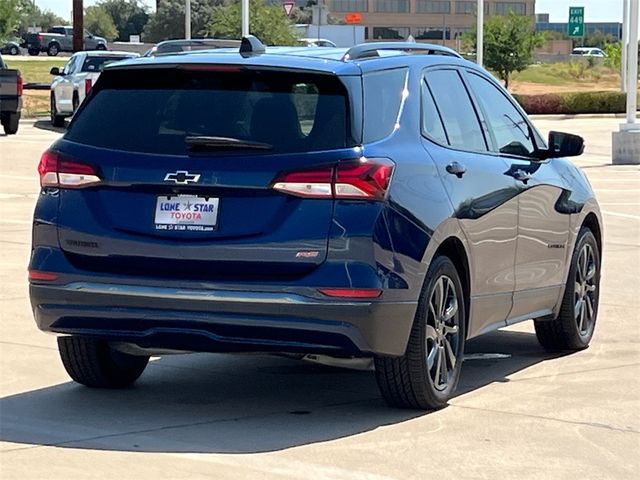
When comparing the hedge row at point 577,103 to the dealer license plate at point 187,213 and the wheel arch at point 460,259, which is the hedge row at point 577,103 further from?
the dealer license plate at point 187,213

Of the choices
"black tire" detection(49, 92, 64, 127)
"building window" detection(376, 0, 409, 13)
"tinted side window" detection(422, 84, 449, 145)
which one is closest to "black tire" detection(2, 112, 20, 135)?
"black tire" detection(49, 92, 64, 127)

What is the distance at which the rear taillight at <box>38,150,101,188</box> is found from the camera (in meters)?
7.27

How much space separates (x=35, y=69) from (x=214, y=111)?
6533 cm

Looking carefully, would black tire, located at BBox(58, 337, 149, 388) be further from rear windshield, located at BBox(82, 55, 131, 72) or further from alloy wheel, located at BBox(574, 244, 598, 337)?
rear windshield, located at BBox(82, 55, 131, 72)

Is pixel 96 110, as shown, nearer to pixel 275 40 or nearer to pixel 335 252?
pixel 335 252

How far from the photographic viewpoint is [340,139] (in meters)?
7.03

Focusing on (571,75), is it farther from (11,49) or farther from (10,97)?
(10,97)

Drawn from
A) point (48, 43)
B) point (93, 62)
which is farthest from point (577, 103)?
point (48, 43)

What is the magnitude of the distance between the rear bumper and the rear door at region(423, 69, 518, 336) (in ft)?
2.95

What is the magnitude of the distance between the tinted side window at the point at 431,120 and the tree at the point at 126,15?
414ft

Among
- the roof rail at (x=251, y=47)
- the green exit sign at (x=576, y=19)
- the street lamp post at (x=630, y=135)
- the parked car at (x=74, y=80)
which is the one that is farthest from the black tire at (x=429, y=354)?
the green exit sign at (x=576, y=19)

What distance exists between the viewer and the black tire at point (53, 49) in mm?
93688

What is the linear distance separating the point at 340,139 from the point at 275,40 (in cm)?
4233

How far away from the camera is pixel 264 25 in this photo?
4953 cm
